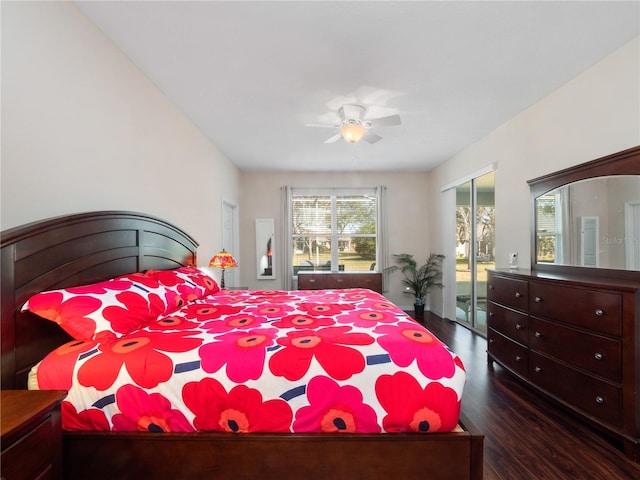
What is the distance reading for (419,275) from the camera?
5.46 m

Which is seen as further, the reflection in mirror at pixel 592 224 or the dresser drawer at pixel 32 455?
the reflection in mirror at pixel 592 224

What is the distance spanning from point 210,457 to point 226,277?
11.9 ft

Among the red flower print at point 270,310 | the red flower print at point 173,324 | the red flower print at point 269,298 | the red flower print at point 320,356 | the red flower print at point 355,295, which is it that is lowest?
the red flower print at point 320,356

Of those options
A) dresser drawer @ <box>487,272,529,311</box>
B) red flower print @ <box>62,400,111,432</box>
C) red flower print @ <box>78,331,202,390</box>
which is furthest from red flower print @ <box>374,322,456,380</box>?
dresser drawer @ <box>487,272,529,311</box>

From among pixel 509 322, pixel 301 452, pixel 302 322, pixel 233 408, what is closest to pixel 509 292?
pixel 509 322

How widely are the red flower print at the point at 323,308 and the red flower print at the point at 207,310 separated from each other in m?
0.48

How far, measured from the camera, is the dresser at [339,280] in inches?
201

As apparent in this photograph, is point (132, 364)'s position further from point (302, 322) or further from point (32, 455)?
point (302, 322)

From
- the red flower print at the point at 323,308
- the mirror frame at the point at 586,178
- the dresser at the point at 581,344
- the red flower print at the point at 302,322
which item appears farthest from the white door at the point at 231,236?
the mirror frame at the point at 586,178

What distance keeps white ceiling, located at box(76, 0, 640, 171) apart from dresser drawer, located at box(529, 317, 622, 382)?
1955mm

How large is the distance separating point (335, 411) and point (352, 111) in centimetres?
240

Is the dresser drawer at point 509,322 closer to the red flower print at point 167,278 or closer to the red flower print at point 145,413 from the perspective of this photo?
the red flower print at point 145,413

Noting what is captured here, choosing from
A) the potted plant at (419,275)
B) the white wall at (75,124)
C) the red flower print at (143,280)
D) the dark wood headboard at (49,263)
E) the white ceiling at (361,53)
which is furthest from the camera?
the potted plant at (419,275)

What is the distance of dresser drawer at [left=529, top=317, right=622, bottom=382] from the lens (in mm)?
1811
